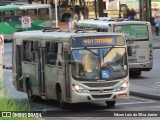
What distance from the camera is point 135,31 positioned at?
95.2 feet

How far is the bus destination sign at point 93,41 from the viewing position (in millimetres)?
19078

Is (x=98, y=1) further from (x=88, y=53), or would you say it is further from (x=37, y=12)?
(x=88, y=53)

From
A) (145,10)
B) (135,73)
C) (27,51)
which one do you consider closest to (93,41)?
(27,51)

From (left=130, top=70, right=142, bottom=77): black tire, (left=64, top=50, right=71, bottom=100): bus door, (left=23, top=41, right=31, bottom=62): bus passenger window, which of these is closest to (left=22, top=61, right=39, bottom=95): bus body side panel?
(left=23, top=41, right=31, bottom=62): bus passenger window

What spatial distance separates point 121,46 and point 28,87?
4.42m

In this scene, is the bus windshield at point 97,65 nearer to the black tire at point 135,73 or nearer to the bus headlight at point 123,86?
the bus headlight at point 123,86

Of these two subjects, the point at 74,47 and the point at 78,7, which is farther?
the point at 78,7

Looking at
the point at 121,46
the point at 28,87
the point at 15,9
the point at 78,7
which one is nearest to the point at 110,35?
the point at 121,46

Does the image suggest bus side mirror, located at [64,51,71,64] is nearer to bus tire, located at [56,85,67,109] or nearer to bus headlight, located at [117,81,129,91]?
bus tire, located at [56,85,67,109]

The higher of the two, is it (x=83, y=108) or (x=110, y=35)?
(x=110, y=35)

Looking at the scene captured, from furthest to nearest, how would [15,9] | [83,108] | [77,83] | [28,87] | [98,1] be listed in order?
1. [98,1]
2. [15,9]
3. [28,87]
4. [83,108]
5. [77,83]

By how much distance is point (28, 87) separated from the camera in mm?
22422

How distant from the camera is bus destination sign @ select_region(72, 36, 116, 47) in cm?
1908

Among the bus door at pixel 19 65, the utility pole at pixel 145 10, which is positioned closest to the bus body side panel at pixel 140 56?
the bus door at pixel 19 65
